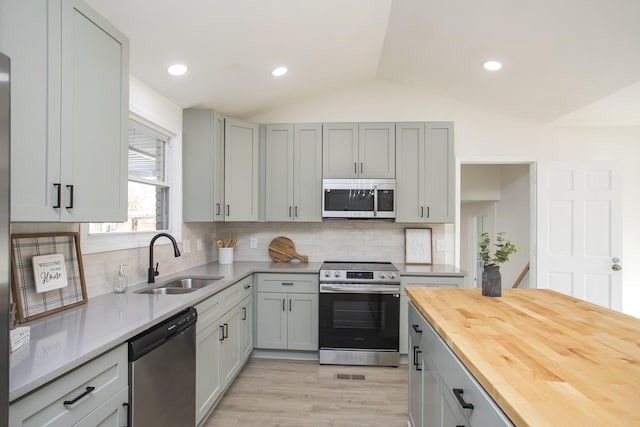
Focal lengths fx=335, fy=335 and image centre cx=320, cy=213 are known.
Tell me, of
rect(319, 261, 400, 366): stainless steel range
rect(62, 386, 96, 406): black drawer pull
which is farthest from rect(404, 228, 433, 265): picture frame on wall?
rect(62, 386, 96, 406): black drawer pull

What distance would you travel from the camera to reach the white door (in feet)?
11.3

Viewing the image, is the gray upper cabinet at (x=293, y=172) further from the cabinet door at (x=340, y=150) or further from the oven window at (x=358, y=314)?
the oven window at (x=358, y=314)

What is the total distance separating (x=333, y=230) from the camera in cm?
390

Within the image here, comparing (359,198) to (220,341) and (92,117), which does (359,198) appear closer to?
(220,341)

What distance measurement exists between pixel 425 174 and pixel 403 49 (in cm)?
124

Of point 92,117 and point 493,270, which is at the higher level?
point 92,117

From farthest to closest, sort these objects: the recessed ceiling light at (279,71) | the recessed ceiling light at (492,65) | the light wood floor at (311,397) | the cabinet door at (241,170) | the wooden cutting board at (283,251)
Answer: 1. the wooden cutting board at (283,251)
2. the cabinet door at (241,170)
3. the recessed ceiling light at (279,71)
4. the recessed ceiling light at (492,65)
5. the light wood floor at (311,397)

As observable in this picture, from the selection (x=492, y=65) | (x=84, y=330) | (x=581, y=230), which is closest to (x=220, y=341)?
(x=84, y=330)

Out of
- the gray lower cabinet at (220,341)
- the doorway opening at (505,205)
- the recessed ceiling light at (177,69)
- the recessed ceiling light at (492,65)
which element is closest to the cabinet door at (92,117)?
the recessed ceiling light at (177,69)

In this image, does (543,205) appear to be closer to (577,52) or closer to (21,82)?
(577,52)

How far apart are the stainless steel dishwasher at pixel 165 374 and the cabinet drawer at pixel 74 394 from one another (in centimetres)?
8

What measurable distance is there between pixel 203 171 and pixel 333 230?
157 centimetres

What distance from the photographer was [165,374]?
64.0 inches

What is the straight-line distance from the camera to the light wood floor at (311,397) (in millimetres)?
2340
